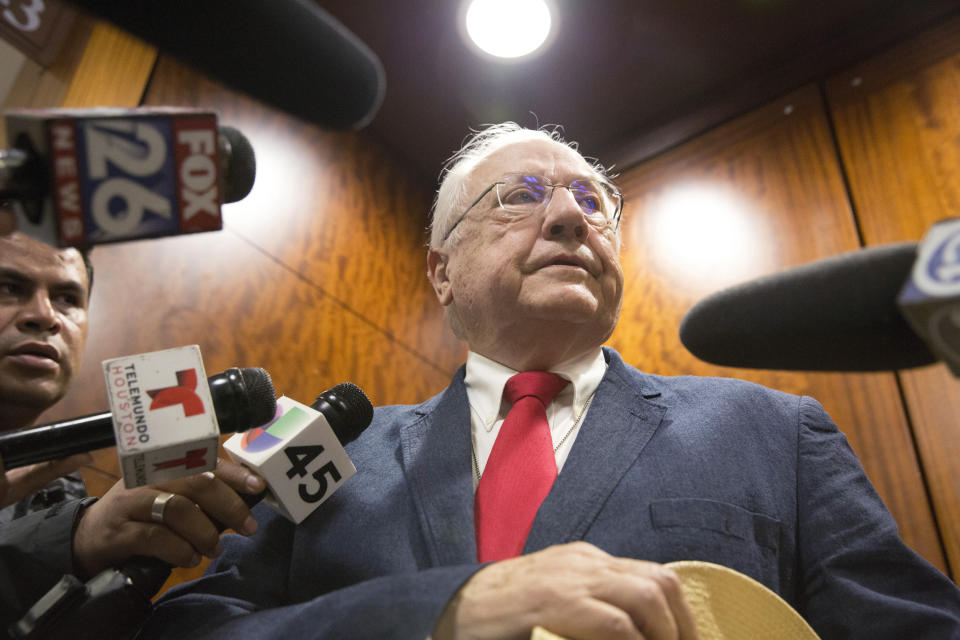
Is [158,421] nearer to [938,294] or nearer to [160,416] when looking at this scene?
[160,416]

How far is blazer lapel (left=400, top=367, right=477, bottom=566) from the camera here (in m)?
0.91

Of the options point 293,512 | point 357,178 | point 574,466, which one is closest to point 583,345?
point 574,466

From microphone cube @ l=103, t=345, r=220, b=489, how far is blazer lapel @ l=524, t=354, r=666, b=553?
1.46ft

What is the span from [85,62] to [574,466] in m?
1.83

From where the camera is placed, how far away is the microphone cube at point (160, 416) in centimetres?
64

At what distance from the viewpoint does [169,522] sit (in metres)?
0.84

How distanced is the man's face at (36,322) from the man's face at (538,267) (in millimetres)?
834

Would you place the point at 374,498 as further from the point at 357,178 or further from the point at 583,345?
the point at 357,178

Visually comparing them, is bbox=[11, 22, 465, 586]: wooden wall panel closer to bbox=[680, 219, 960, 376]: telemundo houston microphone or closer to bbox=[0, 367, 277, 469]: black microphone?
bbox=[0, 367, 277, 469]: black microphone

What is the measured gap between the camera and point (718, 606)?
0.70m

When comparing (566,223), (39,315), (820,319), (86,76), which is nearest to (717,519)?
(820,319)

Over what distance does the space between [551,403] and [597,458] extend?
0.24 metres

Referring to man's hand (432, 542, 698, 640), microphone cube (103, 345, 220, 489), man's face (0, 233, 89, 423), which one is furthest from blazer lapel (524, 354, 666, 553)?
man's face (0, 233, 89, 423)

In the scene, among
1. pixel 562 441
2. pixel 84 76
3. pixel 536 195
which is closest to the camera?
pixel 562 441
